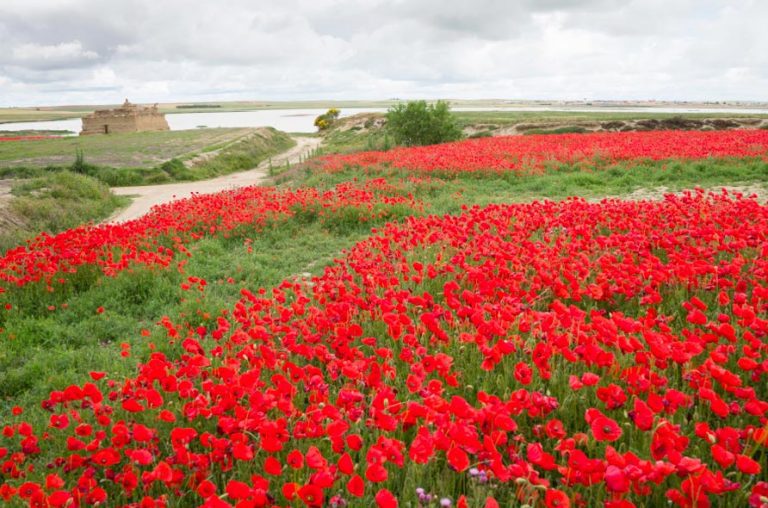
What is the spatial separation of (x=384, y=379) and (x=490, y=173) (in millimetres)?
15503

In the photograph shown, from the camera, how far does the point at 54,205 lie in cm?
1659

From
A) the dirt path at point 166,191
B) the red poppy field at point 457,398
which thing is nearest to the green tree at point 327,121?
the dirt path at point 166,191

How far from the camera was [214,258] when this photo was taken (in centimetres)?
947

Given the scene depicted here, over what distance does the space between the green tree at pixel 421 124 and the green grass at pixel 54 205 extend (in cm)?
1613

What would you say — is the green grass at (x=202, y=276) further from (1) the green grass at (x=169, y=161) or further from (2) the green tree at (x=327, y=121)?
(2) the green tree at (x=327, y=121)

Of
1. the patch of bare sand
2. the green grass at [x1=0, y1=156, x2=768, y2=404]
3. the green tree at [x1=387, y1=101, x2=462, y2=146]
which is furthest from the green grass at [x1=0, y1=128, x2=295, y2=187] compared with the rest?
the patch of bare sand

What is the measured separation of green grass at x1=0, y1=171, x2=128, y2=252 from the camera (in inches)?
559

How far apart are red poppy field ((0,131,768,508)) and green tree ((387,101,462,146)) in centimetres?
2433

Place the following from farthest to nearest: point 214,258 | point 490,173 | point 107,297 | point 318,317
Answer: point 490,173, point 214,258, point 107,297, point 318,317

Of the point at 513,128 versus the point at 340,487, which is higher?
the point at 513,128

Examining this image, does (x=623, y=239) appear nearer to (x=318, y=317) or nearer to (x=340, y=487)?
(x=318, y=317)

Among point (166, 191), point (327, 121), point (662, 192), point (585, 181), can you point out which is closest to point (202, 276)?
point (662, 192)

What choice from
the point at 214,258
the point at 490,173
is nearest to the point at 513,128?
the point at 490,173

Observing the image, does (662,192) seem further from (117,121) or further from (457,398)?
(117,121)
